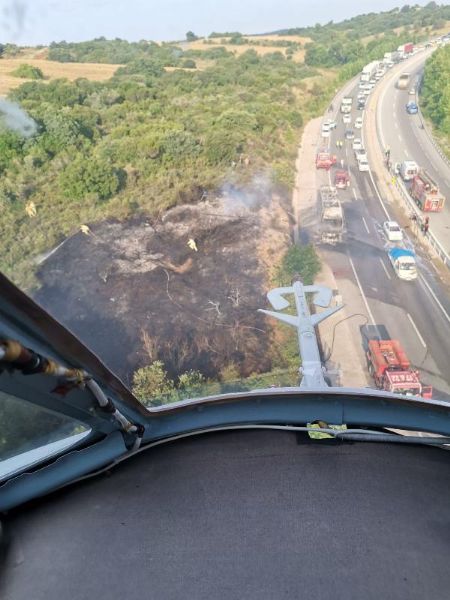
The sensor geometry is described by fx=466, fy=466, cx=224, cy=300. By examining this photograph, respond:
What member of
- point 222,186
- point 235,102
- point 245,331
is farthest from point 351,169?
point 245,331

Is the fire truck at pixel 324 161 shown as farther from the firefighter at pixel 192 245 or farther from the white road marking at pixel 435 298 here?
the white road marking at pixel 435 298

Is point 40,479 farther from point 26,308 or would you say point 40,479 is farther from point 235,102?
point 235,102

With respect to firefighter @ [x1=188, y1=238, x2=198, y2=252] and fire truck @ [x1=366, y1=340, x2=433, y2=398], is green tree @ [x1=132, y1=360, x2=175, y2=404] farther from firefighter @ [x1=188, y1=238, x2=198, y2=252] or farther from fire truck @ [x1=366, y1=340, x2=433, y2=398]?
firefighter @ [x1=188, y1=238, x2=198, y2=252]

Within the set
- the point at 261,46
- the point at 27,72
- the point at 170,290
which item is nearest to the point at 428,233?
the point at 170,290

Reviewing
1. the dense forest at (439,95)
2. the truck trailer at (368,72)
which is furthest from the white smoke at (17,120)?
the truck trailer at (368,72)

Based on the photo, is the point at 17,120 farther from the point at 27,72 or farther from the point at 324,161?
the point at 324,161

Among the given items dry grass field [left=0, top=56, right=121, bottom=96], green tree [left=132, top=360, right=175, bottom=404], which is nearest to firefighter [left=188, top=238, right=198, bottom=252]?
green tree [left=132, top=360, right=175, bottom=404]

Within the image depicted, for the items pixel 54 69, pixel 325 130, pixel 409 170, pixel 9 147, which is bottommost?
pixel 409 170
